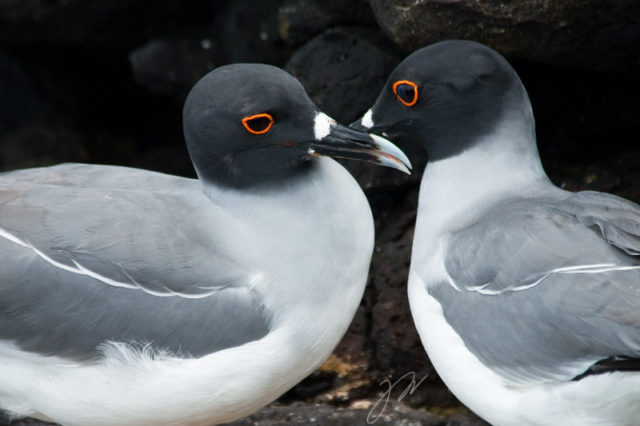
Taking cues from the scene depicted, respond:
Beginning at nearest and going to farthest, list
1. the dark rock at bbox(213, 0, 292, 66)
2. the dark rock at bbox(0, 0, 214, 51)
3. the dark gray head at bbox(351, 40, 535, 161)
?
the dark gray head at bbox(351, 40, 535, 161), the dark rock at bbox(213, 0, 292, 66), the dark rock at bbox(0, 0, 214, 51)

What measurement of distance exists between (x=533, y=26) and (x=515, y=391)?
180 cm

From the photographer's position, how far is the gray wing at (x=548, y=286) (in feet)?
13.4

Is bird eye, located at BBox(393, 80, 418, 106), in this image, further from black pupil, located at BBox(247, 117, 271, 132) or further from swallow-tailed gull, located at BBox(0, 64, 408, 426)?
black pupil, located at BBox(247, 117, 271, 132)

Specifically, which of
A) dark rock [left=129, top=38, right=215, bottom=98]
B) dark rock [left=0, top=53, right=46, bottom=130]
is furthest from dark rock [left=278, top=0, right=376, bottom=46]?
dark rock [left=0, top=53, right=46, bottom=130]

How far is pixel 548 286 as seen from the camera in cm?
423

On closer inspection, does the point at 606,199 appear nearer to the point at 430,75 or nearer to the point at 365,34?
the point at 430,75

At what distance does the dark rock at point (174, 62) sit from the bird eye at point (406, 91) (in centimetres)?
250

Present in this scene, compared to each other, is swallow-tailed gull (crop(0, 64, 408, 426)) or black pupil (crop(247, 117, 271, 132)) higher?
black pupil (crop(247, 117, 271, 132))

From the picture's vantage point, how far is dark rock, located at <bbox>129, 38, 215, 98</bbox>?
285 inches

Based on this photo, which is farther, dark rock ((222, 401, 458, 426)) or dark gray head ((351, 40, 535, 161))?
dark rock ((222, 401, 458, 426))

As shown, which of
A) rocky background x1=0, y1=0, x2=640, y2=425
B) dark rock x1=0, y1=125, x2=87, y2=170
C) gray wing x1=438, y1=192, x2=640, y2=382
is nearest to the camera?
gray wing x1=438, y1=192, x2=640, y2=382

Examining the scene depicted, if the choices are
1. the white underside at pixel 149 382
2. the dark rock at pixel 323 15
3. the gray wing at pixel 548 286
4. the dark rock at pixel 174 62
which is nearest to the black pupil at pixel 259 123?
the white underside at pixel 149 382

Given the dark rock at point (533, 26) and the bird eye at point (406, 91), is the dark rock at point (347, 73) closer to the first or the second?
the dark rock at point (533, 26)

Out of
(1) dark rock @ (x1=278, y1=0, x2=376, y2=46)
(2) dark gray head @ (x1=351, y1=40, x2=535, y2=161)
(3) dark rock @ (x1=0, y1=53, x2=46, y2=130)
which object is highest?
(3) dark rock @ (x1=0, y1=53, x2=46, y2=130)
